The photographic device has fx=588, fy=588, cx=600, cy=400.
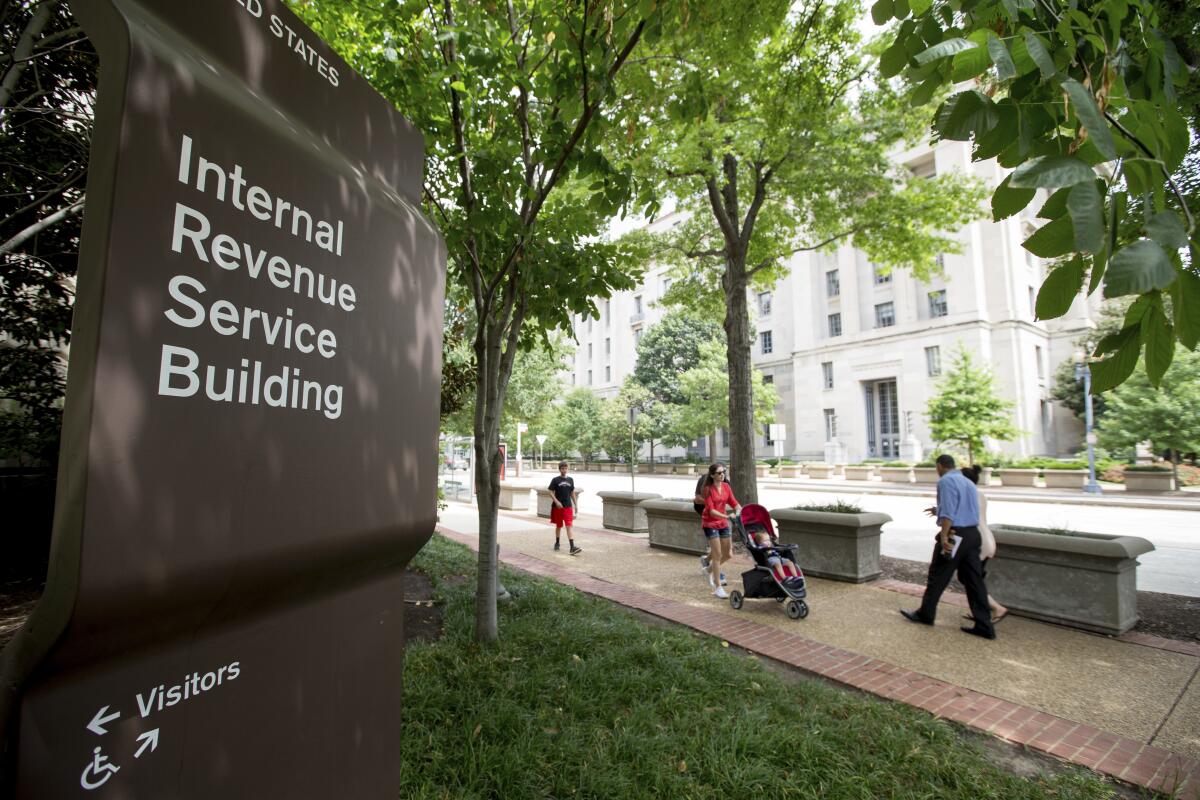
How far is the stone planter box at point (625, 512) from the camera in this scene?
44.8 ft

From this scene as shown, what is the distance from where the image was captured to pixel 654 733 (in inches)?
150

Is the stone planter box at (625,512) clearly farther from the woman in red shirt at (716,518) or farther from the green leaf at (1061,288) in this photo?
the green leaf at (1061,288)

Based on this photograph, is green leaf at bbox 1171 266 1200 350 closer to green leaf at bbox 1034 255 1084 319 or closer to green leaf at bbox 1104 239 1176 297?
green leaf at bbox 1034 255 1084 319

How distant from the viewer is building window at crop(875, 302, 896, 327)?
4160cm

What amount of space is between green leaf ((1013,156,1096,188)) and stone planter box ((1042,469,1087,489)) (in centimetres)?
3001

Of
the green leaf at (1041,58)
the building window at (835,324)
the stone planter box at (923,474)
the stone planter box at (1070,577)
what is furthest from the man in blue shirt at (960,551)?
the building window at (835,324)

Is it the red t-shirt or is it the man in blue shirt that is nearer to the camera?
the man in blue shirt

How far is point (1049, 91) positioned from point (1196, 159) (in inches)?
222

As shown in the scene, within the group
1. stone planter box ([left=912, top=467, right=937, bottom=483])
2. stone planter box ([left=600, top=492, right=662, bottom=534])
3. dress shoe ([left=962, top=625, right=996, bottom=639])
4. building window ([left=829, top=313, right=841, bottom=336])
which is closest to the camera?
dress shoe ([left=962, top=625, right=996, bottom=639])

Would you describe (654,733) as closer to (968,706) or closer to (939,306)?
(968,706)

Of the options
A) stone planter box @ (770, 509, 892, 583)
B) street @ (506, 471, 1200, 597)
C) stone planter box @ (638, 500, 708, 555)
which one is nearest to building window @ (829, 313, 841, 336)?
street @ (506, 471, 1200, 597)

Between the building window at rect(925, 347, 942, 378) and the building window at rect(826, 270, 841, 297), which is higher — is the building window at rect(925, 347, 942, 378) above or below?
below

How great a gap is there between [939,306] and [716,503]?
1494 inches

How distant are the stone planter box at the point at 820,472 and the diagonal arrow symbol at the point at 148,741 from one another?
119ft
